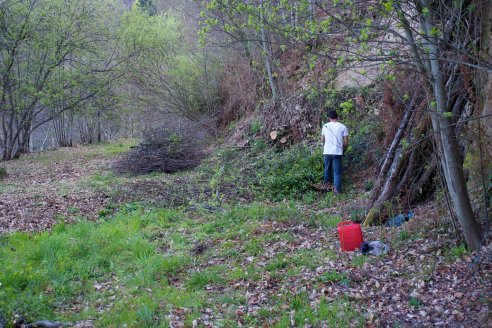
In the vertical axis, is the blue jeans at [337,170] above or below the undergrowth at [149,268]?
above

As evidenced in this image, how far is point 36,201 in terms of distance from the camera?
10.1 meters

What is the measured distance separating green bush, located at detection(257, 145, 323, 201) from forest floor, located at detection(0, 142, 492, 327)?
62cm

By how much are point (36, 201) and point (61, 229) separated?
209cm

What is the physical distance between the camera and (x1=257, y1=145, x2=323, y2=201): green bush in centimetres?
1074

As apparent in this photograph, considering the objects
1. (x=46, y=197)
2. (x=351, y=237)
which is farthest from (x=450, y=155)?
(x=46, y=197)

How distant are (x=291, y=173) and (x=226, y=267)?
4.94 meters

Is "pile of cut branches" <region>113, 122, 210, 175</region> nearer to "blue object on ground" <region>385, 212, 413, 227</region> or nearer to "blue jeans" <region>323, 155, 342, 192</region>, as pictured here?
"blue jeans" <region>323, 155, 342, 192</region>

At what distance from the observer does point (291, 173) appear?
11.1 meters

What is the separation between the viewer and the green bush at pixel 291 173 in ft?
35.2

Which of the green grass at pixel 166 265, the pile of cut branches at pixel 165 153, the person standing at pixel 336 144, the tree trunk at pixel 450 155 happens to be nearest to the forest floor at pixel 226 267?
the green grass at pixel 166 265

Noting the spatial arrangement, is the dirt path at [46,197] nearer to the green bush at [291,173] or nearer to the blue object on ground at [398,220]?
the green bush at [291,173]

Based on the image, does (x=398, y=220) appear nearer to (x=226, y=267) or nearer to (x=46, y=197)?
(x=226, y=267)

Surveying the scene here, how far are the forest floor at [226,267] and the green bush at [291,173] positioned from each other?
620 mm

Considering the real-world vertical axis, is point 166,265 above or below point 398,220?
below
